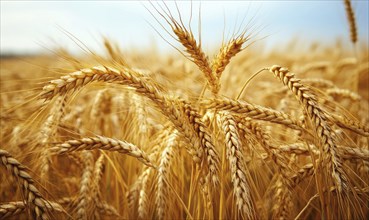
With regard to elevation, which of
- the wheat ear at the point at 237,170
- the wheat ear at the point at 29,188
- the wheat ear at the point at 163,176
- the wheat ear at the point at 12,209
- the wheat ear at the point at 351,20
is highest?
the wheat ear at the point at 351,20

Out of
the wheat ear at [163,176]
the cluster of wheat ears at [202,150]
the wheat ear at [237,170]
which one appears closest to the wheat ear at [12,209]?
the cluster of wheat ears at [202,150]

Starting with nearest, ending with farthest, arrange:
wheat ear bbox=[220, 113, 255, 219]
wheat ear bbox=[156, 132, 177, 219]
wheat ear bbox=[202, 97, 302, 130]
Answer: wheat ear bbox=[220, 113, 255, 219] → wheat ear bbox=[202, 97, 302, 130] → wheat ear bbox=[156, 132, 177, 219]

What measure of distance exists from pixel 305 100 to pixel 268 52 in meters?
7.20

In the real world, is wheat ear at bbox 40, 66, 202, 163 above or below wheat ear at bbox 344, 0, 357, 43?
below

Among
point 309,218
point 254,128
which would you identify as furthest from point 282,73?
point 309,218

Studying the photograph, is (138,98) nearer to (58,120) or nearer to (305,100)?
(58,120)

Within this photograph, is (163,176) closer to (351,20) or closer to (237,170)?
(237,170)

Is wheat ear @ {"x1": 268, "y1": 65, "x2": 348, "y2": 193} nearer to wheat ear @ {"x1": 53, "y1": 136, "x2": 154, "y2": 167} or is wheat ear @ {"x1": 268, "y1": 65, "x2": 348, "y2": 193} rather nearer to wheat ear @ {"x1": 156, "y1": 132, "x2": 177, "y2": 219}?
wheat ear @ {"x1": 156, "y1": 132, "x2": 177, "y2": 219}

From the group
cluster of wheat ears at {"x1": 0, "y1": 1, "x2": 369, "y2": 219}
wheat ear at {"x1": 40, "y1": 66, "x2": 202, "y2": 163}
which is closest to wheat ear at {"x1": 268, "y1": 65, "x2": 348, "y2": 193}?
cluster of wheat ears at {"x1": 0, "y1": 1, "x2": 369, "y2": 219}

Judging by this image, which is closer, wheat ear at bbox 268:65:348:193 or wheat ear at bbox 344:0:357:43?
wheat ear at bbox 268:65:348:193

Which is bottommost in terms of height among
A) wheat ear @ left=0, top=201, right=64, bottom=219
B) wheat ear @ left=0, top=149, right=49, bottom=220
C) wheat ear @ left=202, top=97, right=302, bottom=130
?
wheat ear @ left=0, top=201, right=64, bottom=219

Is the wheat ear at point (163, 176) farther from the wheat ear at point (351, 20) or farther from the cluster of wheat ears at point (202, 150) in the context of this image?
the wheat ear at point (351, 20)

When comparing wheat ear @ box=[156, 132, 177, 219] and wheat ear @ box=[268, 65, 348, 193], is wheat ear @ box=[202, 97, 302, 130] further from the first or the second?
wheat ear @ box=[156, 132, 177, 219]

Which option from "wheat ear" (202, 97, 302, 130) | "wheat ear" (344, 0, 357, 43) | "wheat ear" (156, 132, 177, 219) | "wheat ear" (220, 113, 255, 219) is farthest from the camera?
"wheat ear" (344, 0, 357, 43)
